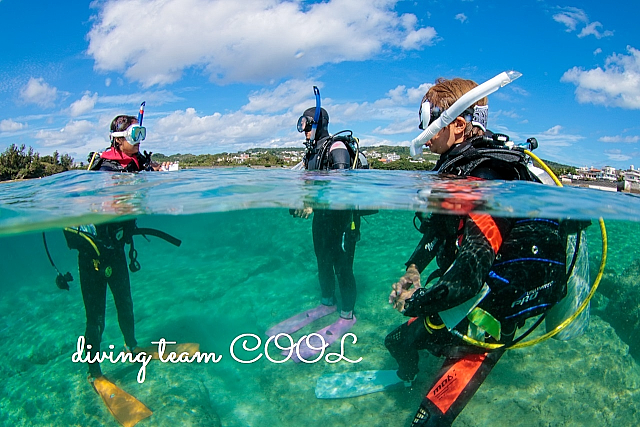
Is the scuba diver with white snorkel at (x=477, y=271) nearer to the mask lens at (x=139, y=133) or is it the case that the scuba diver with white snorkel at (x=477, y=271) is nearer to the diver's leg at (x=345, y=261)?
the diver's leg at (x=345, y=261)

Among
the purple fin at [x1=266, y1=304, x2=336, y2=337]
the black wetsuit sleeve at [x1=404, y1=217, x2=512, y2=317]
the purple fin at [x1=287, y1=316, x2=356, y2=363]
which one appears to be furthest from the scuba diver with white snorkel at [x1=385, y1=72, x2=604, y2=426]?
the purple fin at [x1=266, y1=304, x2=336, y2=337]

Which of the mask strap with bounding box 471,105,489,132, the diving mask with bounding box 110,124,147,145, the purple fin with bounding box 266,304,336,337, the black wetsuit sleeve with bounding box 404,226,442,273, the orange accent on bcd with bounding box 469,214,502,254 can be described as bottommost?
the purple fin with bounding box 266,304,336,337

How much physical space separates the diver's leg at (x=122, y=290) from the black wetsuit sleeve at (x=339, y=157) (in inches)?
142

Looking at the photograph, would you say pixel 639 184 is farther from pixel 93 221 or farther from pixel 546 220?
pixel 93 221

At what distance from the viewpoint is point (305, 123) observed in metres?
6.82

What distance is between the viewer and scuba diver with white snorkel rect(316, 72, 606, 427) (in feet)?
8.41

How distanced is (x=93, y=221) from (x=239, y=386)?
334cm

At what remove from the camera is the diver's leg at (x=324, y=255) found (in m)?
6.15

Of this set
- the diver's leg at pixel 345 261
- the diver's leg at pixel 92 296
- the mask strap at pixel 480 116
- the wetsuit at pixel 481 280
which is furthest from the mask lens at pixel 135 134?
the mask strap at pixel 480 116

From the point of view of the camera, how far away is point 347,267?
5914 mm

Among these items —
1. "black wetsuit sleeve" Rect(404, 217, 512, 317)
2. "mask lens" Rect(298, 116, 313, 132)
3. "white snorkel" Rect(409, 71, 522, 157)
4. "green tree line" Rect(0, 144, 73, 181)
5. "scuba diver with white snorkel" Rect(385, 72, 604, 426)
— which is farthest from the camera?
"green tree line" Rect(0, 144, 73, 181)

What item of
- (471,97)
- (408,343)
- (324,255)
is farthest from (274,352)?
(471,97)

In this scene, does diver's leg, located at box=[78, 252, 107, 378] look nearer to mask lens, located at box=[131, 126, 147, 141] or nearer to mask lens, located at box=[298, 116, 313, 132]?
mask lens, located at box=[131, 126, 147, 141]

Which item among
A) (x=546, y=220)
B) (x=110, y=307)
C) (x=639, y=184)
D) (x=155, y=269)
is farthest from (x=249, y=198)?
(x=155, y=269)
